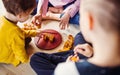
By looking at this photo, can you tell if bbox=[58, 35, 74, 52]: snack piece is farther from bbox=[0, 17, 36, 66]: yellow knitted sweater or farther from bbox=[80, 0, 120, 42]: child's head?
bbox=[80, 0, 120, 42]: child's head

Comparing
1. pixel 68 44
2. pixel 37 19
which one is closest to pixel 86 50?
pixel 68 44

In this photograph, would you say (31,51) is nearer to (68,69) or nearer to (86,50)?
(86,50)

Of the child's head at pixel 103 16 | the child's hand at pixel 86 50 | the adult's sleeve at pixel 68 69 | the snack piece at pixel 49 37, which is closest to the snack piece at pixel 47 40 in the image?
the snack piece at pixel 49 37

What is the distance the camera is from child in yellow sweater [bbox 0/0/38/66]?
95 cm

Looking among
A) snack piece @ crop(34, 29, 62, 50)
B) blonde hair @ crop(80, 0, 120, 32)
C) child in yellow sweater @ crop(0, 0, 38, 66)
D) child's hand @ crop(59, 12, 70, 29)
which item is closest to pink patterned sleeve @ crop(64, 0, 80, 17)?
child's hand @ crop(59, 12, 70, 29)

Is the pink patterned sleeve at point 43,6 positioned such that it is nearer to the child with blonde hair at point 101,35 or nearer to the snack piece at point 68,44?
the snack piece at point 68,44

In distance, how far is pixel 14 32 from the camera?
993 millimetres

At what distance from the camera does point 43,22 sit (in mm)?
1228

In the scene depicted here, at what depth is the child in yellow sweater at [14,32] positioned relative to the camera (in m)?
0.95

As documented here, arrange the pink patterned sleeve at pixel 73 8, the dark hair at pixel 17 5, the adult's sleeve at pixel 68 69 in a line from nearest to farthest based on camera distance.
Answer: the adult's sleeve at pixel 68 69, the dark hair at pixel 17 5, the pink patterned sleeve at pixel 73 8

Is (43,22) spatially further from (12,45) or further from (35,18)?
(12,45)

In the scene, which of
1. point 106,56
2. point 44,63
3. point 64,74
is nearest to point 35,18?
point 44,63

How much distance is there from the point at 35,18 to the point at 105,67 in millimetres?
686

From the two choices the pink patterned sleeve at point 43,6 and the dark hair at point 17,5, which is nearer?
the dark hair at point 17,5
